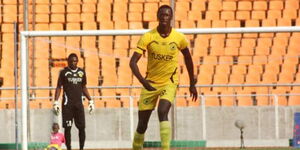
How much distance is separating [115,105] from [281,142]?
149 inches

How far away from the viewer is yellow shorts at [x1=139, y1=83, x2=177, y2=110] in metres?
9.75

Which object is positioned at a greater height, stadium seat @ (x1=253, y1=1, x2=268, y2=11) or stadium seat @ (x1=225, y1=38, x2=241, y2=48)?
stadium seat @ (x1=253, y1=1, x2=268, y2=11)

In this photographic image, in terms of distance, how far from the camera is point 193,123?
808 inches

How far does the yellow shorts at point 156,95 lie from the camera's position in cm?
975

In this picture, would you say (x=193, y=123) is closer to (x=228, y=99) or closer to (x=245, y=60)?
(x=228, y=99)

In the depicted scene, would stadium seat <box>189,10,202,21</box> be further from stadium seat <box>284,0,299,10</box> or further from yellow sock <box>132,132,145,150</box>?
yellow sock <box>132,132,145,150</box>

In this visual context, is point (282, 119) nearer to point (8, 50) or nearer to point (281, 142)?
point (281, 142)

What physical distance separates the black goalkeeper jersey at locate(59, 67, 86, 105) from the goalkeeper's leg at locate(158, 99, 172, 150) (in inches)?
185

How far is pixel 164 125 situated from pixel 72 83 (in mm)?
4926

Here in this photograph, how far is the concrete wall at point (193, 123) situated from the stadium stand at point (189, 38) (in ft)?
0.76

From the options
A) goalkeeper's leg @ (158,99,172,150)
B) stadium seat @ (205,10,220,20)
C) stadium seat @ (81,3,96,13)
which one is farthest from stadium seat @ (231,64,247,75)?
goalkeeper's leg @ (158,99,172,150)

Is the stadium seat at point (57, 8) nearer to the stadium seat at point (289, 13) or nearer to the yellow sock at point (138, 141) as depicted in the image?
the stadium seat at point (289, 13)

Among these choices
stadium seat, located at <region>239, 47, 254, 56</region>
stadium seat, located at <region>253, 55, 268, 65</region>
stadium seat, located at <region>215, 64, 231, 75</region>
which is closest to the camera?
stadium seat, located at <region>253, 55, 268, 65</region>

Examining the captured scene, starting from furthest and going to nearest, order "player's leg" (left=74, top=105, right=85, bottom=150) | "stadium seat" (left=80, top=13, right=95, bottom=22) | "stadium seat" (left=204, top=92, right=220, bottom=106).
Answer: "stadium seat" (left=80, top=13, right=95, bottom=22) → "stadium seat" (left=204, top=92, right=220, bottom=106) → "player's leg" (left=74, top=105, right=85, bottom=150)
